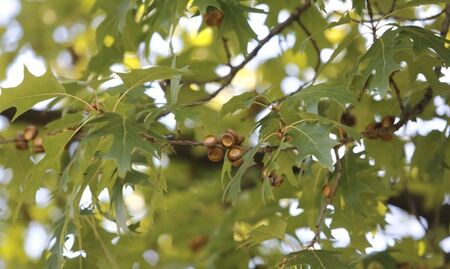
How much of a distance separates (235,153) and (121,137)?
416 millimetres

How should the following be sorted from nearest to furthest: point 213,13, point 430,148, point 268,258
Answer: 1. point 213,13
2. point 430,148
3. point 268,258

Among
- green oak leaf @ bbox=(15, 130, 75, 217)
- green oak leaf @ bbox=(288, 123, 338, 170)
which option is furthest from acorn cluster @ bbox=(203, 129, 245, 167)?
green oak leaf @ bbox=(15, 130, 75, 217)

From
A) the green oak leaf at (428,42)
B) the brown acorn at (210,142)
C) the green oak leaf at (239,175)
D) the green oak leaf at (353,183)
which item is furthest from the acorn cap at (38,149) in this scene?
the green oak leaf at (428,42)

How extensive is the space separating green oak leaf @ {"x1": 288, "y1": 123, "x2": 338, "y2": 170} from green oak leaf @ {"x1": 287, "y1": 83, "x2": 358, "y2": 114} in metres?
0.09

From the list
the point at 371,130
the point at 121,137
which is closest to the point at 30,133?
the point at 121,137

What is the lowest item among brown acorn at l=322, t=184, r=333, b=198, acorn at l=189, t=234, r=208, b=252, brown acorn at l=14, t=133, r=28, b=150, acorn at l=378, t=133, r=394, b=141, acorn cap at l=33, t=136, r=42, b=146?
acorn at l=189, t=234, r=208, b=252

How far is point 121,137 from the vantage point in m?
2.21

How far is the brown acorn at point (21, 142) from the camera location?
11.1 feet

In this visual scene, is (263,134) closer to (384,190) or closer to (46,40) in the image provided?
(384,190)

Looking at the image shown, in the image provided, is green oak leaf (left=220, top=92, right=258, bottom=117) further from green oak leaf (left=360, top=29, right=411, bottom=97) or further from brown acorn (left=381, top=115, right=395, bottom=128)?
brown acorn (left=381, top=115, right=395, bottom=128)

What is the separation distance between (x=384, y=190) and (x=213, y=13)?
944mm

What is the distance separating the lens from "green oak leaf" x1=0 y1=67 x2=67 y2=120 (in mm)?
2422

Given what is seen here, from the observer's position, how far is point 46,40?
559 centimetres

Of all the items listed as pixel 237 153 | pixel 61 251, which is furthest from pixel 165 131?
pixel 61 251
